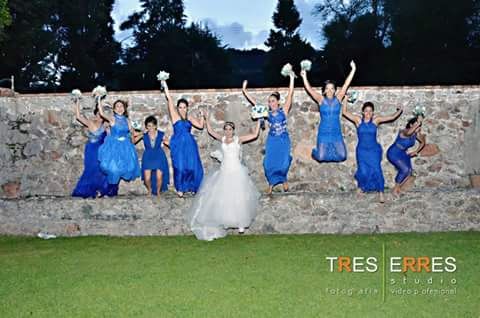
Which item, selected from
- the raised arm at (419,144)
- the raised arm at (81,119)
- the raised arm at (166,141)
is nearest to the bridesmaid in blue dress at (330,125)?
the raised arm at (419,144)

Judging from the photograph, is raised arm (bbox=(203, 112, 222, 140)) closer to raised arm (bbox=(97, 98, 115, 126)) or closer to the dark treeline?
raised arm (bbox=(97, 98, 115, 126))

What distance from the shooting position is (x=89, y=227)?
8328mm

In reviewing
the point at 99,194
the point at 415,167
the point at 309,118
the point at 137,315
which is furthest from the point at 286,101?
the point at 137,315

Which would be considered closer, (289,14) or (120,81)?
(120,81)

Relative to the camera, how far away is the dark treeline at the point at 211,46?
22.4 m

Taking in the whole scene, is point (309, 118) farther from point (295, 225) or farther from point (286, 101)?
point (295, 225)

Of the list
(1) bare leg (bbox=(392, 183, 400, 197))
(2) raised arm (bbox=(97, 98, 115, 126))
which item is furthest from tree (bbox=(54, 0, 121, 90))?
(1) bare leg (bbox=(392, 183, 400, 197))

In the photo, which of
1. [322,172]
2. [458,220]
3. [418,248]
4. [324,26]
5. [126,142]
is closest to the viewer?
[418,248]

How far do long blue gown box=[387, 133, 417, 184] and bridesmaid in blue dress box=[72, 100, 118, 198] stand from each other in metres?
4.00

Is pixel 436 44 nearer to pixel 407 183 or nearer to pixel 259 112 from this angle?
pixel 407 183

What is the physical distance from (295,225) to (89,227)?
2797 mm

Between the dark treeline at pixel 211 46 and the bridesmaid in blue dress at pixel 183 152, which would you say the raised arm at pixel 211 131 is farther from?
the dark treeline at pixel 211 46

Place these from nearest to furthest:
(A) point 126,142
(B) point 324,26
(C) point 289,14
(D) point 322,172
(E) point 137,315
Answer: (E) point 137,315 → (A) point 126,142 → (D) point 322,172 → (B) point 324,26 → (C) point 289,14

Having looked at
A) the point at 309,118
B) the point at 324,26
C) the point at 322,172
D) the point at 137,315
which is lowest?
the point at 137,315
